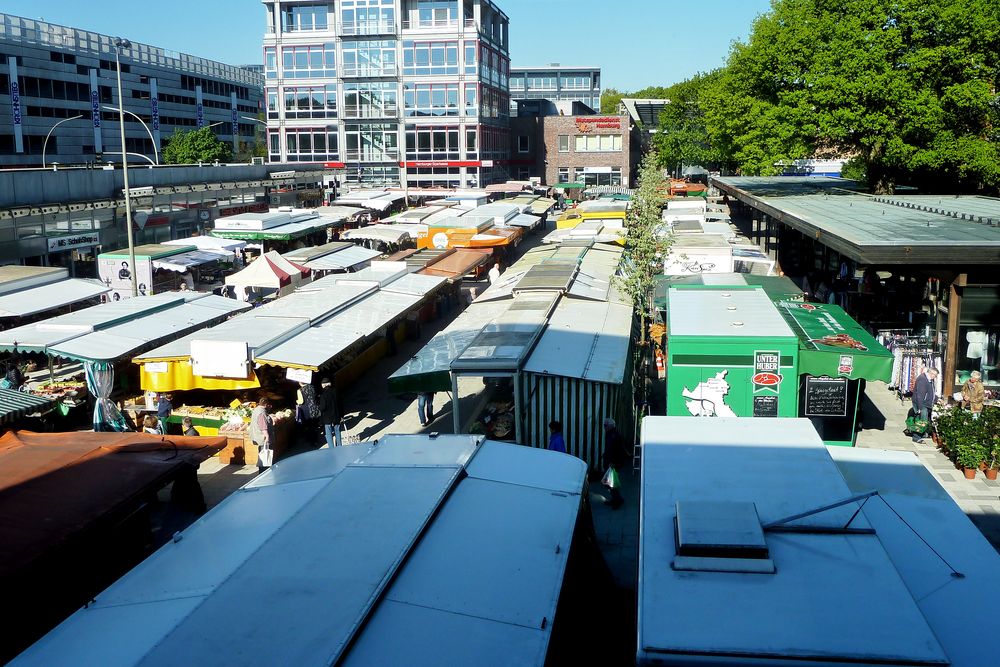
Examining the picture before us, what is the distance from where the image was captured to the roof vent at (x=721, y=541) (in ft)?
18.7

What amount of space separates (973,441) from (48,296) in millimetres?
19741

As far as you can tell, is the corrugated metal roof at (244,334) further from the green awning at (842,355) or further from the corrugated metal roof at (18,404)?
the green awning at (842,355)

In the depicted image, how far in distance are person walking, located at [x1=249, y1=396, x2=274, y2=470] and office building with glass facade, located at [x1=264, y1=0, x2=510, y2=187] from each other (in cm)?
5133

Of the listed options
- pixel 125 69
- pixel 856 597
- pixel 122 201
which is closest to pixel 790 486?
pixel 856 597

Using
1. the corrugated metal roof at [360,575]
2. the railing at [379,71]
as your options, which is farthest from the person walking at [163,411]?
the railing at [379,71]

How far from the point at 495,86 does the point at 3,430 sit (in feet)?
194

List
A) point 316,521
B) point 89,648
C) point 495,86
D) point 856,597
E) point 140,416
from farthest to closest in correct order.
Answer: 1. point 495,86
2. point 140,416
3. point 316,521
4. point 89,648
5. point 856,597

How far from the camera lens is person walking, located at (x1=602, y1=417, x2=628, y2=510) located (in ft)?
40.0

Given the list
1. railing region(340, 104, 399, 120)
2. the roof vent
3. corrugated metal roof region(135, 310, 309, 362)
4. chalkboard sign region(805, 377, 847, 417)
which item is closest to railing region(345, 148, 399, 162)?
railing region(340, 104, 399, 120)

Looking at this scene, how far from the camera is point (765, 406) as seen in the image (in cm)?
1324

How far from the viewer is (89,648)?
18.5ft

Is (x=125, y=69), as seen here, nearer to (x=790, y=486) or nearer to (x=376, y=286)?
(x=376, y=286)

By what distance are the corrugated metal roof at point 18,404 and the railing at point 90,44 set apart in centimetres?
3775

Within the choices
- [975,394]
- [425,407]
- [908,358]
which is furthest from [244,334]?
[908,358]
